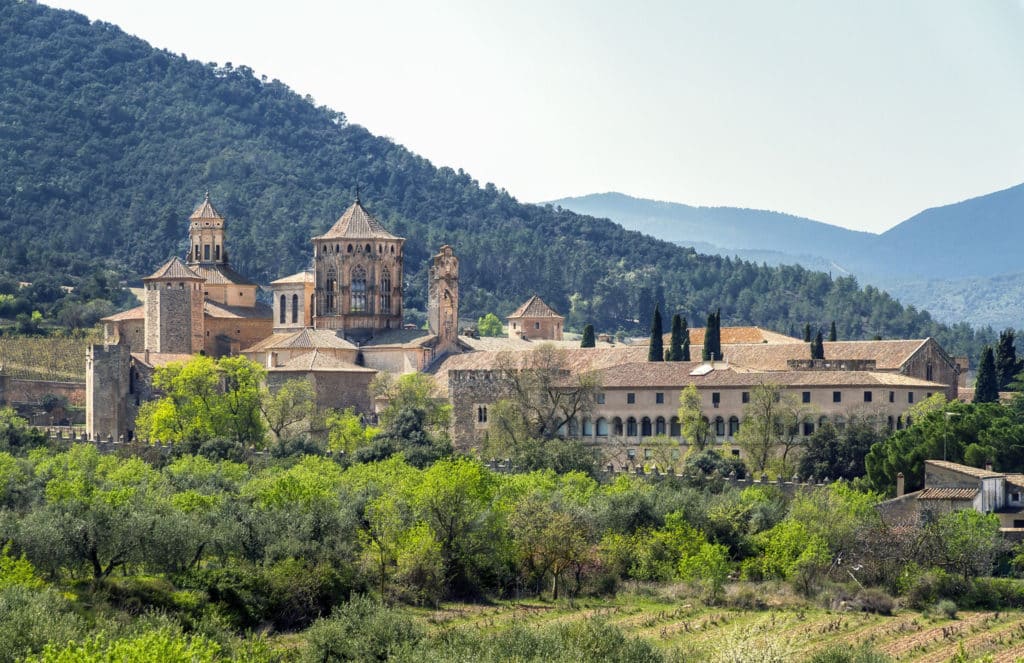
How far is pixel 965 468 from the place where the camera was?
75438mm

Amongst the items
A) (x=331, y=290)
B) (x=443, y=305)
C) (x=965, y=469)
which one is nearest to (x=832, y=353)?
(x=443, y=305)

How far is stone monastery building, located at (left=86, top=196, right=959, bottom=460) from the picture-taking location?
Result: 90062 mm

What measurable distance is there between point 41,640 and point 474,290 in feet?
478

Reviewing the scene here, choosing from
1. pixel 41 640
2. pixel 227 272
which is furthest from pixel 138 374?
pixel 41 640

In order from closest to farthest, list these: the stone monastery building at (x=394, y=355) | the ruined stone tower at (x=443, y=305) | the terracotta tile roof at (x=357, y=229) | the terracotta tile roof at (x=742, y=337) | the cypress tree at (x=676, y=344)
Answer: the stone monastery building at (x=394, y=355) → the cypress tree at (x=676, y=344) → the ruined stone tower at (x=443, y=305) → the terracotta tile roof at (x=357, y=229) → the terracotta tile roof at (x=742, y=337)

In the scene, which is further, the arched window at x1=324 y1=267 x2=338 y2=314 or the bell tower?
the bell tower

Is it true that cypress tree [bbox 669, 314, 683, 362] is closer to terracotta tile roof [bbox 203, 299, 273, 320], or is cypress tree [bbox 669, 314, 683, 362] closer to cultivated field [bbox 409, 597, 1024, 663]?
terracotta tile roof [bbox 203, 299, 273, 320]

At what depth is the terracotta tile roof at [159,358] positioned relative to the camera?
328 feet

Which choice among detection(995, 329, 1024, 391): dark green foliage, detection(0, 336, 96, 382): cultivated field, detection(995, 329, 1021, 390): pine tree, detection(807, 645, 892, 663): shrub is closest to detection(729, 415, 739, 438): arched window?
detection(995, 329, 1024, 391): dark green foliage

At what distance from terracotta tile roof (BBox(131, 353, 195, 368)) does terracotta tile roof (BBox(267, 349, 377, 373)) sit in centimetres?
482

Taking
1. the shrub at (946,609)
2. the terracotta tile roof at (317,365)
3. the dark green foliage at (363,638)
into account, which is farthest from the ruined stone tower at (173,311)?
the dark green foliage at (363,638)

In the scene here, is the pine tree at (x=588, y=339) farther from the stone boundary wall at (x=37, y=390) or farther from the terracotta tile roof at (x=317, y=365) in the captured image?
the stone boundary wall at (x=37, y=390)

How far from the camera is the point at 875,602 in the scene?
215 feet

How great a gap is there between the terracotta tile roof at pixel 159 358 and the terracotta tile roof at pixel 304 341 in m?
4.31
